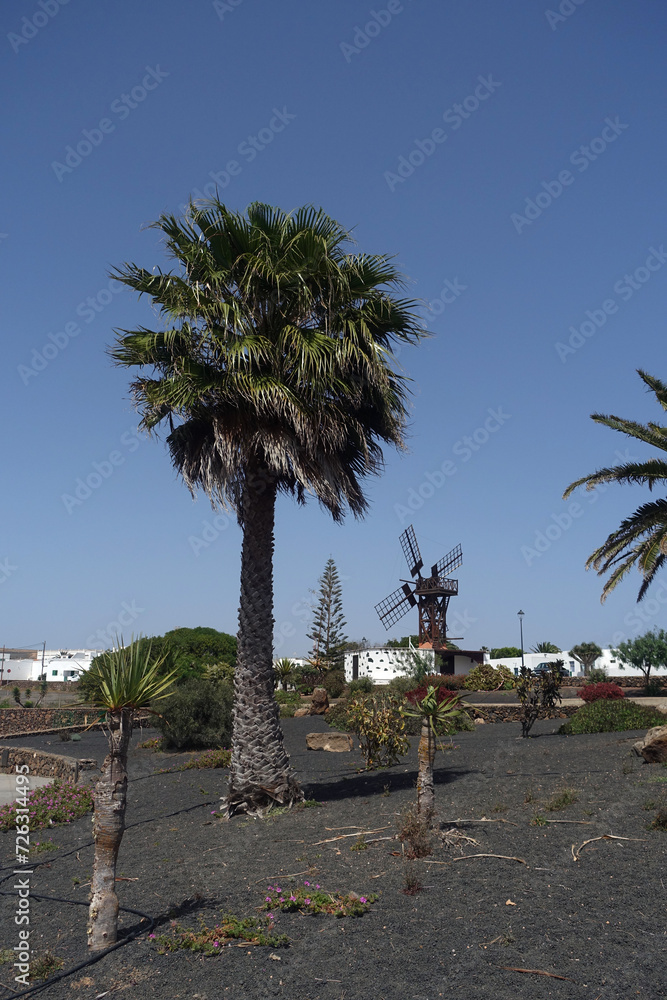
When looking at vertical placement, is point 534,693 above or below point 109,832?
below

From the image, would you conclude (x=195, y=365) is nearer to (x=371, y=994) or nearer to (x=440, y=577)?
(x=371, y=994)

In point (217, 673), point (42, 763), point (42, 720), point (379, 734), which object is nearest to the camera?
point (379, 734)

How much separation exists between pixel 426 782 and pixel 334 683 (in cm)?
3082

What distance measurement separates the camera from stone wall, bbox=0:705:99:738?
28500mm

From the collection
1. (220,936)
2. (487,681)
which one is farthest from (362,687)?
(220,936)

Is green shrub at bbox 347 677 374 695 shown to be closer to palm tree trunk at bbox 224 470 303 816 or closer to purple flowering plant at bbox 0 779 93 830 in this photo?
purple flowering plant at bbox 0 779 93 830

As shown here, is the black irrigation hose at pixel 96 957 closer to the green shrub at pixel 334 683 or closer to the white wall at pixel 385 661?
the green shrub at pixel 334 683

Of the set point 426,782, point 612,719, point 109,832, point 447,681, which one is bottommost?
point 447,681

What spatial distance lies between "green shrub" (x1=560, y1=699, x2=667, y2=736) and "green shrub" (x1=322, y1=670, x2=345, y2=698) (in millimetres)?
18569

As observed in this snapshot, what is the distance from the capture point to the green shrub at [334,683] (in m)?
36.3

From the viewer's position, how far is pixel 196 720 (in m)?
18.8

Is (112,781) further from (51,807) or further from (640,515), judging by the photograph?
(640,515)

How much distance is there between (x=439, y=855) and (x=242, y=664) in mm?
4337

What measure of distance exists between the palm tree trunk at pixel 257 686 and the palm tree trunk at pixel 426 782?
303cm
